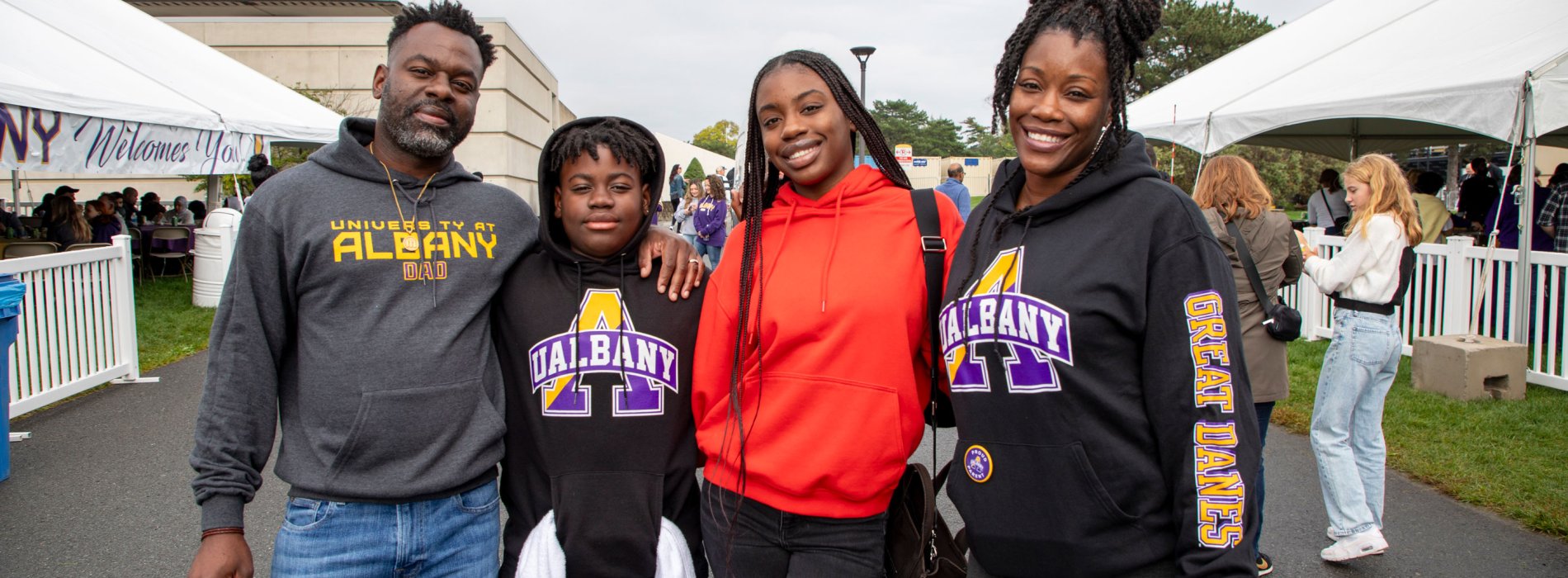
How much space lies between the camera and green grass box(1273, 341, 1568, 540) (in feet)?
15.4

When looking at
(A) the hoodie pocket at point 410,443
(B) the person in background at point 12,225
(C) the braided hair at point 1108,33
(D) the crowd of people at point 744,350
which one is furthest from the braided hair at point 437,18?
(B) the person in background at point 12,225

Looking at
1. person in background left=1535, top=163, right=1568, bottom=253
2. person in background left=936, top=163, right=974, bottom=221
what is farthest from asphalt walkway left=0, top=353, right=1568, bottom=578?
person in background left=936, top=163, right=974, bottom=221

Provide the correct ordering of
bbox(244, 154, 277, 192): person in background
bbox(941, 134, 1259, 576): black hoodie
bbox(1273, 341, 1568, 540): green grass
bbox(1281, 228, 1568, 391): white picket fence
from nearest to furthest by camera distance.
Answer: bbox(941, 134, 1259, 576): black hoodie
bbox(1273, 341, 1568, 540): green grass
bbox(1281, 228, 1568, 391): white picket fence
bbox(244, 154, 277, 192): person in background

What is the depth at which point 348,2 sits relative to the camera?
34.6 m

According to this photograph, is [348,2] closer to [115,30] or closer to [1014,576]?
[115,30]

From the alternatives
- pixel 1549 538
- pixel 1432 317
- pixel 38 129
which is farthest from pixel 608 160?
pixel 1432 317

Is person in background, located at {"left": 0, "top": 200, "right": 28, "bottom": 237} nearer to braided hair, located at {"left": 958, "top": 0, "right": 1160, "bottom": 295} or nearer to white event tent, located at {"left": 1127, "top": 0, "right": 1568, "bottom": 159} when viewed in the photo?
white event tent, located at {"left": 1127, "top": 0, "right": 1568, "bottom": 159}

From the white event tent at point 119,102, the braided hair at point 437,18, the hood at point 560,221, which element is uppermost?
the white event tent at point 119,102

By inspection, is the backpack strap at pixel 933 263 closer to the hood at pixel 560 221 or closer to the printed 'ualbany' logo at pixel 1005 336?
the printed 'ualbany' logo at pixel 1005 336

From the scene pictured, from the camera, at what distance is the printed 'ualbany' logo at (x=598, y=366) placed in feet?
7.47

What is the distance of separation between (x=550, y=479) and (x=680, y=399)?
0.38m

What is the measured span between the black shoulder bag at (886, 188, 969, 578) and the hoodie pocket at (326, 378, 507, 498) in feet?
3.39

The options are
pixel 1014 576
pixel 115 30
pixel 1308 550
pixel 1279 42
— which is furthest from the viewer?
pixel 1279 42

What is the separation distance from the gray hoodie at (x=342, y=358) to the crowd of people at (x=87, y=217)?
1007 cm
